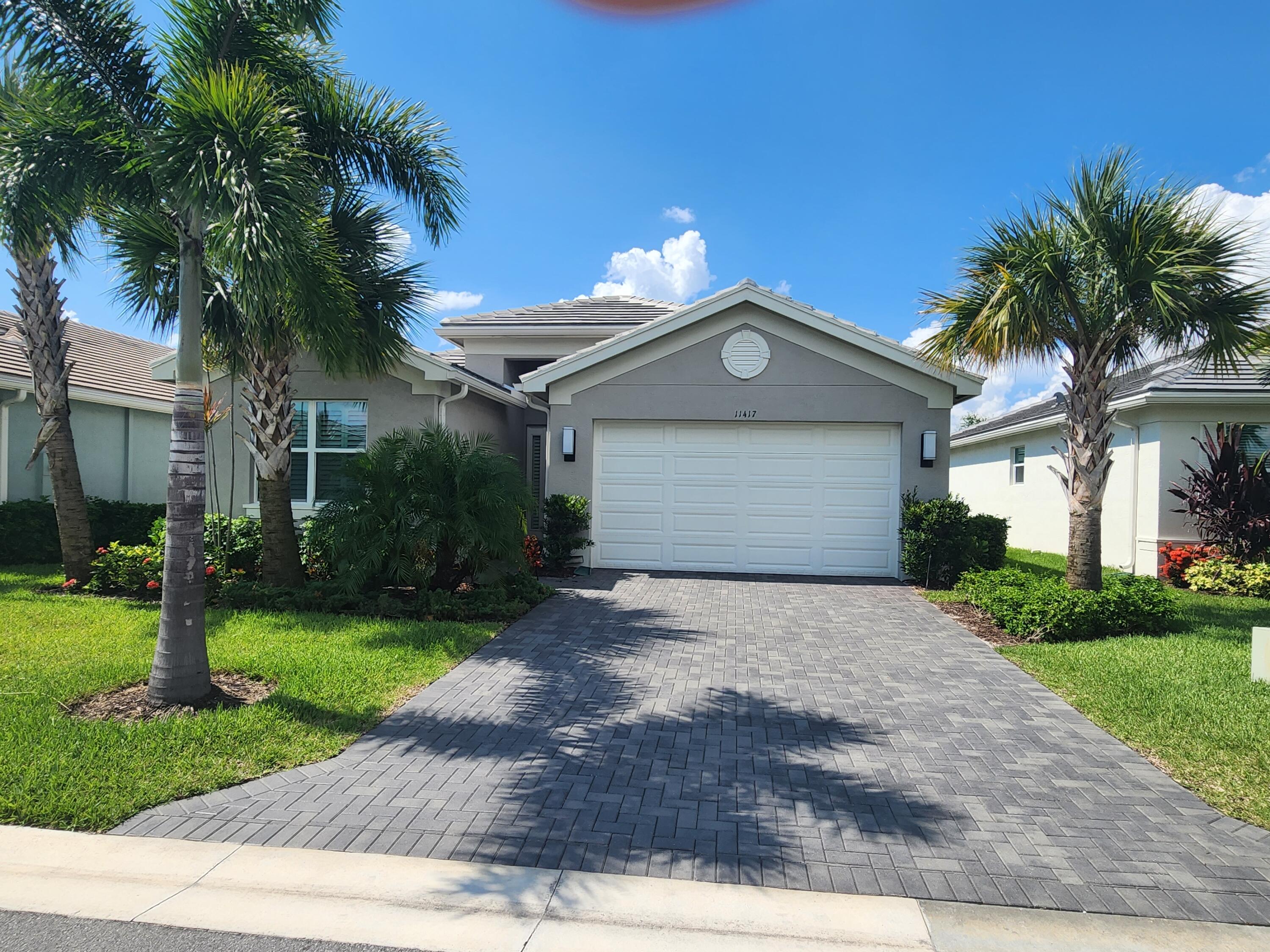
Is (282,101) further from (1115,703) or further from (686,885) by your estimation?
(1115,703)

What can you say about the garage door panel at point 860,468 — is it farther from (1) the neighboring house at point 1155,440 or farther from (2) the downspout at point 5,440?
(2) the downspout at point 5,440

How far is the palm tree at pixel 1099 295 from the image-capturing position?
28.1 feet

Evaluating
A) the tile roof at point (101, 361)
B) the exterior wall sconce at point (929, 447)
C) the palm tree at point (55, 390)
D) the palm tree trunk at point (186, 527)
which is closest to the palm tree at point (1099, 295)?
the exterior wall sconce at point (929, 447)

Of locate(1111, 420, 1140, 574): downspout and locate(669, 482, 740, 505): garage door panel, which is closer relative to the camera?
locate(669, 482, 740, 505): garage door panel

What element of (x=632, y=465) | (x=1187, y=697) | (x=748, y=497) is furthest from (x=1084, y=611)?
(x=632, y=465)

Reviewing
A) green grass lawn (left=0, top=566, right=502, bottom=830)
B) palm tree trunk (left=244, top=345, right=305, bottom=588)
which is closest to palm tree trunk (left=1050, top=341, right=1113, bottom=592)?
green grass lawn (left=0, top=566, right=502, bottom=830)

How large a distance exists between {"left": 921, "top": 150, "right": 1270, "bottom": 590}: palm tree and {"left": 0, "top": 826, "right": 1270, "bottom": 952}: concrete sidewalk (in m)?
7.12

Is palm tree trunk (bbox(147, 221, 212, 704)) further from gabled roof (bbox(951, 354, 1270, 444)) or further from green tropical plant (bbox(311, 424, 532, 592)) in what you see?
gabled roof (bbox(951, 354, 1270, 444))

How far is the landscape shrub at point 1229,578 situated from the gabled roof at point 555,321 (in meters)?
10.9

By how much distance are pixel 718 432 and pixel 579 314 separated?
699 cm

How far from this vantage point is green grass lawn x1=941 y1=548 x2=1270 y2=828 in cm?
461

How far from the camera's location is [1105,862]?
11.9ft

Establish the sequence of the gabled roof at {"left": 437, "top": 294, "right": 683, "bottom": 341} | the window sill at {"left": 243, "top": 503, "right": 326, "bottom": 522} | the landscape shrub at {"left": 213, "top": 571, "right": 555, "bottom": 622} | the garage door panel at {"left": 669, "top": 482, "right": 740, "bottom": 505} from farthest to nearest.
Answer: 1. the gabled roof at {"left": 437, "top": 294, "right": 683, "bottom": 341}
2. the garage door panel at {"left": 669, "top": 482, "right": 740, "bottom": 505}
3. the window sill at {"left": 243, "top": 503, "right": 326, "bottom": 522}
4. the landscape shrub at {"left": 213, "top": 571, "right": 555, "bottom": 622}

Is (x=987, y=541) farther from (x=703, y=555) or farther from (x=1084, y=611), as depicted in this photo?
(x=703, y=555)
